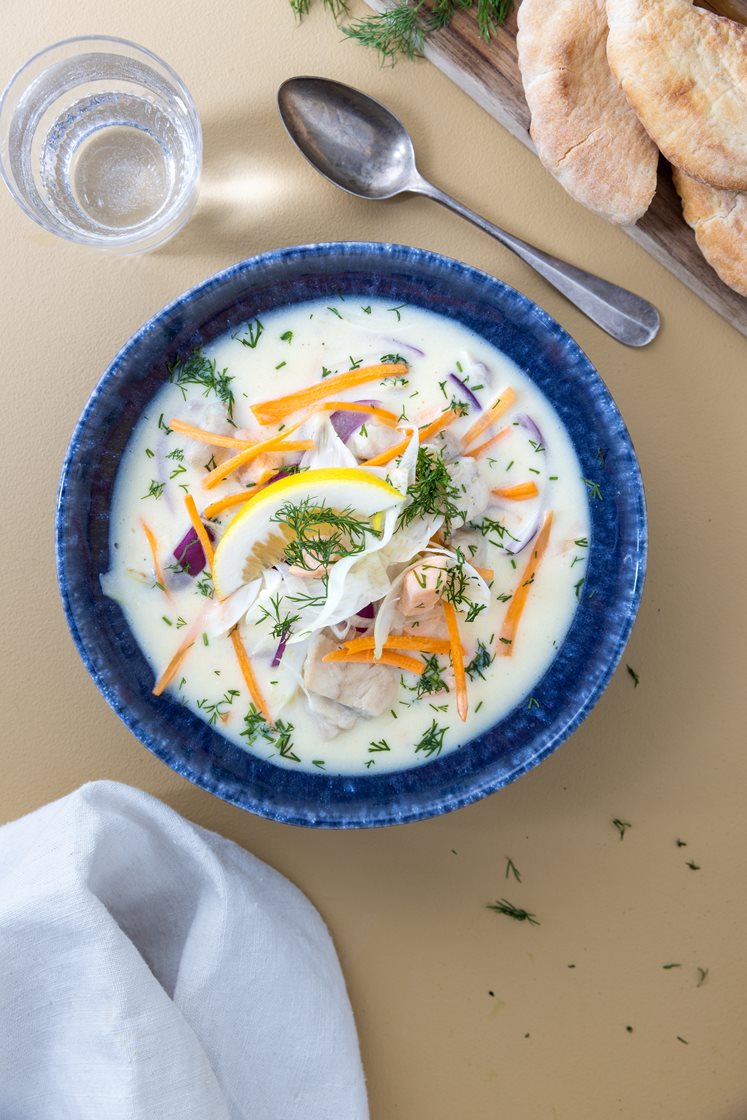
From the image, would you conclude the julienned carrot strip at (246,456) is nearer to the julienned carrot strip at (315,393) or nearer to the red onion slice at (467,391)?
the julienned carrot strip at (315,393)

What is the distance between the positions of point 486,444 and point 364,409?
12.1 inches

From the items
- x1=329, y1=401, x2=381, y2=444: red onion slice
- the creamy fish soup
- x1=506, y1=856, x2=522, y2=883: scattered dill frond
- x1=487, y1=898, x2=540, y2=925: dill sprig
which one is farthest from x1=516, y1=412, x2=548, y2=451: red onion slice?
x1=487, y1=898, x2=540, y2=925: dill sprig

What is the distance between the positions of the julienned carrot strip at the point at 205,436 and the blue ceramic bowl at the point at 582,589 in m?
0.12

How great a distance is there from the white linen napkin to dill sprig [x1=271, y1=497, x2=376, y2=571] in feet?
2.54

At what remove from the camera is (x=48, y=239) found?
2.28 m

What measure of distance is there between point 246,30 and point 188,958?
2355 mm

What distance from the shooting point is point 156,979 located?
2090 millimetres

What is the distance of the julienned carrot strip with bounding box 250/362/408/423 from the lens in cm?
201

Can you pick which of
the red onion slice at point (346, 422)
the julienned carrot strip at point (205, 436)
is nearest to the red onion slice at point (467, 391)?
the red onion slice at point (346, 422)

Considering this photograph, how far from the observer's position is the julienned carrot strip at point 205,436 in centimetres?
197

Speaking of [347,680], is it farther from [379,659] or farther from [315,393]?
[315,393]

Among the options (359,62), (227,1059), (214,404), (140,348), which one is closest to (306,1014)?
(227,1059)

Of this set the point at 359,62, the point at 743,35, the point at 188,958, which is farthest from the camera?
the point at 359,62

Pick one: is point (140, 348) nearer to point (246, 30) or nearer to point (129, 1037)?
point (246, 30)
